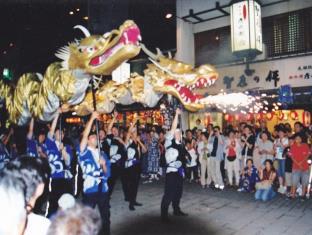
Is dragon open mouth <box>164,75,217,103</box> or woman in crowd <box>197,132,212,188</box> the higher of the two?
dragon open mouth <box>164,75,217,103</box>

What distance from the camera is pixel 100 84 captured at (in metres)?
5.98

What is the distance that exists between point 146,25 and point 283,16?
6.45 metres

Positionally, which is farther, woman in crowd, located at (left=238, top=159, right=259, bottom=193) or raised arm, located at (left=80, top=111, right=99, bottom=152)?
woman in crowd, located at (left=238, top=159, right=259, bottom=193)

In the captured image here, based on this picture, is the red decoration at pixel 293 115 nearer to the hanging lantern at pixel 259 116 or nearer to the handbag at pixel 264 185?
the hanging lantern at pixel 259 116

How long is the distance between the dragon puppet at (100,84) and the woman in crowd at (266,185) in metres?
4.12

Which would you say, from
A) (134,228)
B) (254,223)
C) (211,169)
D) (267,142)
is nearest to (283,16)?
(267,142)

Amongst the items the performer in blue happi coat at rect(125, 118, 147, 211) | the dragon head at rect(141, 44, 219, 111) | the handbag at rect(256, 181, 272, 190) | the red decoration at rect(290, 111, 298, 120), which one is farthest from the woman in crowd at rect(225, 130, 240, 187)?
the dragon head at rect(141, 44, 219, 111)

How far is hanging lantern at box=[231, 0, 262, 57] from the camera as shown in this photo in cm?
1120

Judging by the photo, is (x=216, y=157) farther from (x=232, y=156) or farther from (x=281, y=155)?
(x=281, y=155)

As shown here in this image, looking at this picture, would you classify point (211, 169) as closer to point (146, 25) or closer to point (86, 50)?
point (86, 50)

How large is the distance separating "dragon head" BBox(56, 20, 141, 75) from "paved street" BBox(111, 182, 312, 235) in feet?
10.8

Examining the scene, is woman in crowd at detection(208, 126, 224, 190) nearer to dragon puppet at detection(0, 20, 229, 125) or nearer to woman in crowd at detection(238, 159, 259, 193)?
woman in crowd at detection(238, 159, 259, 193)

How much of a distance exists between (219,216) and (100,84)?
3.75 meters

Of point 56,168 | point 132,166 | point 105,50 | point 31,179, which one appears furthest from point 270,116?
point 31,179
